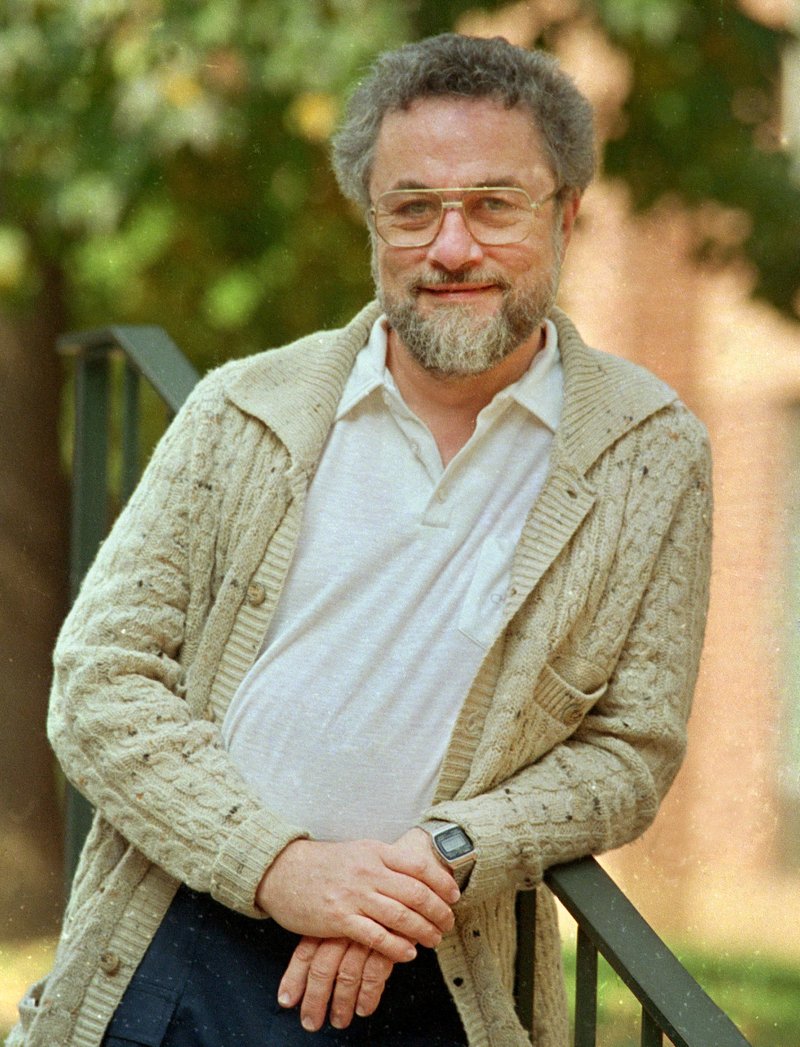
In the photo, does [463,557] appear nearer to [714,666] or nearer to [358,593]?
[358,593]

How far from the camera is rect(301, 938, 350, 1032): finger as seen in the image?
1840mm

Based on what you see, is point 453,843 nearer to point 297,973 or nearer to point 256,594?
point 297,973

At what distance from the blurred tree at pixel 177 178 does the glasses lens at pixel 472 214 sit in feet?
5.46

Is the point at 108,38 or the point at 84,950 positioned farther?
the point at 108,38

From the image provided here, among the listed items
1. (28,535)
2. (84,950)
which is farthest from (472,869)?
(28,535)

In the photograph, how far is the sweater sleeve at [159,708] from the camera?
1867 millimetres

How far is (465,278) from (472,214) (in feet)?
0.28

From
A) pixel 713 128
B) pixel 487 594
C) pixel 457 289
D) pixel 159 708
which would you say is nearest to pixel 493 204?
pixel 457 289

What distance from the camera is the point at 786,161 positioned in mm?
3480

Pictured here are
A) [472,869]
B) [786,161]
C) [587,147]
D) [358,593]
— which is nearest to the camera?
[472,869]

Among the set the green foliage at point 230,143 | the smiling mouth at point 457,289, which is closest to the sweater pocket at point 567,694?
the smiling mouth at point 457,289

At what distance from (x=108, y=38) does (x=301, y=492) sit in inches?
94.6

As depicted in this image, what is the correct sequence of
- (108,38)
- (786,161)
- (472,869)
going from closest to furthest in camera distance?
(472,869)
(786,161)
(108,38)

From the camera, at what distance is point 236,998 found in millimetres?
1892
